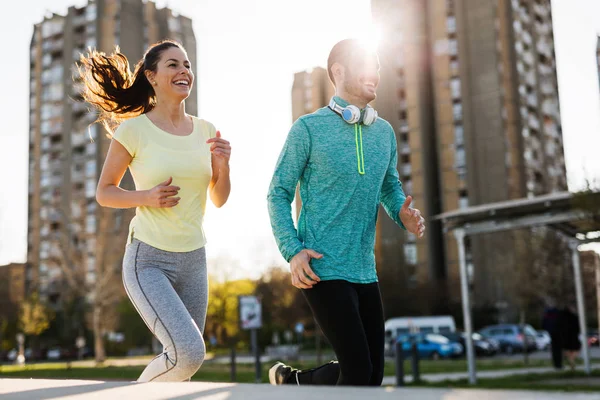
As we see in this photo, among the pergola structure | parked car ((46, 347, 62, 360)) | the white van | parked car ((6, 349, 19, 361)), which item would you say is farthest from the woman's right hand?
parked car ((46, 347, 62, 360))

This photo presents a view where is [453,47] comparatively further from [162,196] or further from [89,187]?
[162,196]

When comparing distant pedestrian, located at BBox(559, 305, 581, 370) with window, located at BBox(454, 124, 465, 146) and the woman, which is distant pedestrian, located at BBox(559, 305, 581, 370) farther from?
window, located at BBox(454, 124, 465, 146)

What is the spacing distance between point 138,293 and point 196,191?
2.04 feet

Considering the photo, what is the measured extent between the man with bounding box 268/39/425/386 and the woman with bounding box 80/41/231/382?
21.9 inches

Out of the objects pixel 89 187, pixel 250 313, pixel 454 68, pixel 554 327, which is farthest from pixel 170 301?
pixel 89 187

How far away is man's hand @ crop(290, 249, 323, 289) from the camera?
353 centimetres

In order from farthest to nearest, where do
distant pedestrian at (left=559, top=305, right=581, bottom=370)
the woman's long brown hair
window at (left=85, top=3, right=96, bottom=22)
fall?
1. window at (left=85, top=3, right=96, bottom=22)
2. distant pedestrian at (left=559, top=305, right=581, bottom=370)
3. the woman's long brown hair

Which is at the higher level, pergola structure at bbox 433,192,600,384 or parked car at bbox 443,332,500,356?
pergola structure at bbox 433,192,600,384

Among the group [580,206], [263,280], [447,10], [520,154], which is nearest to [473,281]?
[520,154]

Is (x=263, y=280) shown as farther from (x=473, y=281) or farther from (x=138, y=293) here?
(x=138, y=293)

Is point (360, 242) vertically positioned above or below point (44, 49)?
below

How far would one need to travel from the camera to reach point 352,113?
3879 millimetres

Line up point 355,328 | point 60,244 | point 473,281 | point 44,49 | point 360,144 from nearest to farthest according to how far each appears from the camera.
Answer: point 355,328, point 360,144, point 60,244, point 473,281, point 44,49

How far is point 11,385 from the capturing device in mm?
2746
